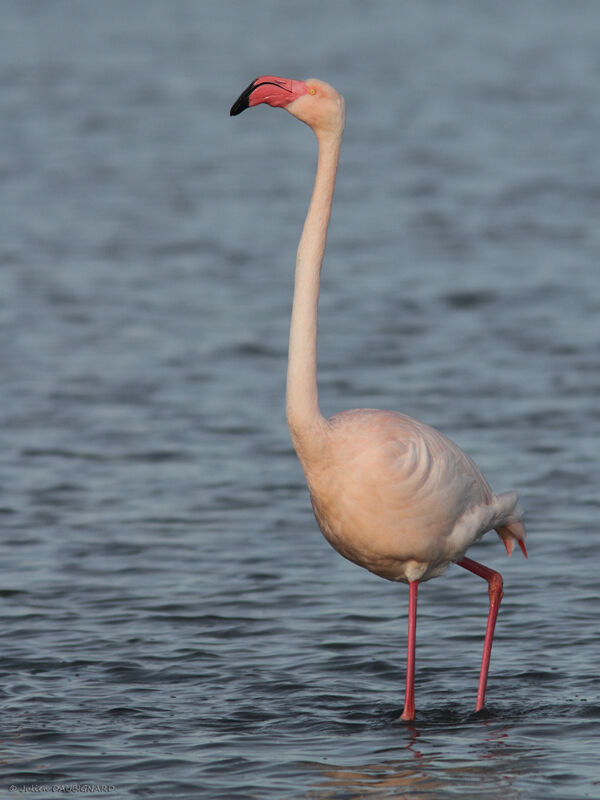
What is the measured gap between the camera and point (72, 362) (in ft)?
54.9

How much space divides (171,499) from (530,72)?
2603cm

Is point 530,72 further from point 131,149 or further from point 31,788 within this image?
point 31,788

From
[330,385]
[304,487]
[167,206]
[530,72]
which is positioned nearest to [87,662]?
[304,487]

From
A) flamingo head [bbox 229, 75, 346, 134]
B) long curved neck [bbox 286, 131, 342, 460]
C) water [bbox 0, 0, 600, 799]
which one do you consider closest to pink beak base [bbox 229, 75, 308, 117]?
flamingo head [bbox 229, 75, 346, 134]

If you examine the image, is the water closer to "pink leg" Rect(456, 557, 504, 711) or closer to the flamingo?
"pink leg" Rect(456, 557, 504, 711)

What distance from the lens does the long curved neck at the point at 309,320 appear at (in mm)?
7430

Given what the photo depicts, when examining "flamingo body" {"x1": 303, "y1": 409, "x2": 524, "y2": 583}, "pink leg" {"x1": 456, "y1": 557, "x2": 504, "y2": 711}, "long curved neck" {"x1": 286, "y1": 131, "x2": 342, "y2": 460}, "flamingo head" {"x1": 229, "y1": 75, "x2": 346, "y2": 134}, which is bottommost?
"pink leg" {"x1": 456, "y1": 557, "x2": 504, "y2": 711}

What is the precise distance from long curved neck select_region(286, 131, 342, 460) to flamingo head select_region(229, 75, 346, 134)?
85mm

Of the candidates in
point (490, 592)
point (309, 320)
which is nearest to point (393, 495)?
point (309, 320)

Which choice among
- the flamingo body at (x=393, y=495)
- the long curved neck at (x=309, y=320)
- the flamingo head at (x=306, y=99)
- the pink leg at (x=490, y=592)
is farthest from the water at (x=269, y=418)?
the flamingo head at (x=306, y=99)

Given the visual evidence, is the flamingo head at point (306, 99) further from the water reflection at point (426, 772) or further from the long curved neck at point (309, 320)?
the water reflection at point (426, 772)

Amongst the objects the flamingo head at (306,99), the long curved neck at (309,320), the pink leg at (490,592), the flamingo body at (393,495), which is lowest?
the pink leg at (490,592)

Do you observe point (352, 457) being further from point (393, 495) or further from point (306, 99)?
point (306, 99)

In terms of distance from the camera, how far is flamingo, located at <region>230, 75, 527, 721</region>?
7.52 meters
